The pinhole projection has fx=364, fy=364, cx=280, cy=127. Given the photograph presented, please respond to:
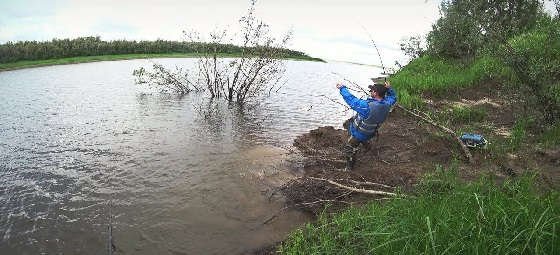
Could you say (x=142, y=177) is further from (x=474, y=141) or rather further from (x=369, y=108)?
(x=474, y=141)

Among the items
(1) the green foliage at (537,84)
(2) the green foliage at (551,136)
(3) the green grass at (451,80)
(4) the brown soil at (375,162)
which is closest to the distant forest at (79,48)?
(3) the green grass at (451,80)

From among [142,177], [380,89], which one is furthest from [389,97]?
[142,177]

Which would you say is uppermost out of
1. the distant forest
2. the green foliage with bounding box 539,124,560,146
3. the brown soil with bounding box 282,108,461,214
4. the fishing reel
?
the distant forest

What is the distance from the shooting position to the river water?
21.5 ft

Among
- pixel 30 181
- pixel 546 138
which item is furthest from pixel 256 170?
pixel 546 138

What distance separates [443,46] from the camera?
71.1 ft

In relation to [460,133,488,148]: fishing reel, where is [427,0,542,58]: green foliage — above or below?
above

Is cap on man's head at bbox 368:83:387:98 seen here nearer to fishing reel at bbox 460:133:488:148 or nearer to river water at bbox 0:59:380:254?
fishing reel at bbox 460:133:488:148

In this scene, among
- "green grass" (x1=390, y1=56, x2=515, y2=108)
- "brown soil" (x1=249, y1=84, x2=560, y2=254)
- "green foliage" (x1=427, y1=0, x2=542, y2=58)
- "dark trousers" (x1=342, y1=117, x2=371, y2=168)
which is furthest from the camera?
"green foliage" (x1=427, y1=0, x2=542, y2=58)

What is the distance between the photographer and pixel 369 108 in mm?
7832

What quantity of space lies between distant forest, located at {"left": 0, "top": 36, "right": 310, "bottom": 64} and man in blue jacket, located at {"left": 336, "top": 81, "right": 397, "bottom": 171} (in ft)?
50.1

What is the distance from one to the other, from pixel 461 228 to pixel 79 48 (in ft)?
193

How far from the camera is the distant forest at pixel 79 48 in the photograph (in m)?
41.4

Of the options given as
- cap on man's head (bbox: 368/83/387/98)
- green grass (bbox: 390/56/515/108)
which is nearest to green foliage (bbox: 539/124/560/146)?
cap on man's head (bbox: 368/83/387/98)
